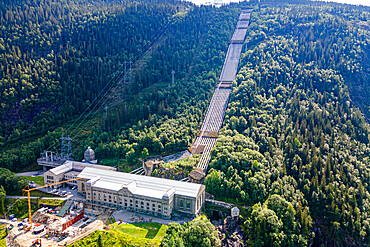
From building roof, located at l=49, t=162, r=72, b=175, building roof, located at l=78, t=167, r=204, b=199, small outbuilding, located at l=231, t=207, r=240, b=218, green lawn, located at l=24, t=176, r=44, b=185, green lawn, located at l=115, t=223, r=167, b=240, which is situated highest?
building roof, located at l=78, t=167, r=204, b=199

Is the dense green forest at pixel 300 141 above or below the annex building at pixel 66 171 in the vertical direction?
above

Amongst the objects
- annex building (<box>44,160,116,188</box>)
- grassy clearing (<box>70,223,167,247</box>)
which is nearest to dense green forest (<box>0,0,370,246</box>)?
grassy clearing (<box>70,223,167,247</box>)

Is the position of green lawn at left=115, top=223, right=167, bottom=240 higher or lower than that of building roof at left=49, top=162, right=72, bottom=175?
lower

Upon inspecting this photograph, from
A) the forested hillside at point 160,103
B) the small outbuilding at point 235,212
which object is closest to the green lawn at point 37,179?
the forested hillside at point 160,103

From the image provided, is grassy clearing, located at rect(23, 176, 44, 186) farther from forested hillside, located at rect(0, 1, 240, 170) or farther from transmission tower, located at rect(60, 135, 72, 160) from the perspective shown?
transmission tower, located at rect(60, 135, 72, 160)

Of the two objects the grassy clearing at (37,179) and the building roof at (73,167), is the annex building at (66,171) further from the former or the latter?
the grassy clearing at (37,179)

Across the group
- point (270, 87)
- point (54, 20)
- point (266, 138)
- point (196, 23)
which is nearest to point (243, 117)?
point (266, 138)

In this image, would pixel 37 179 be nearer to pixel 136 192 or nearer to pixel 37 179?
pixel 37 179

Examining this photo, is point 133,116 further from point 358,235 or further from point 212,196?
point 358,235
